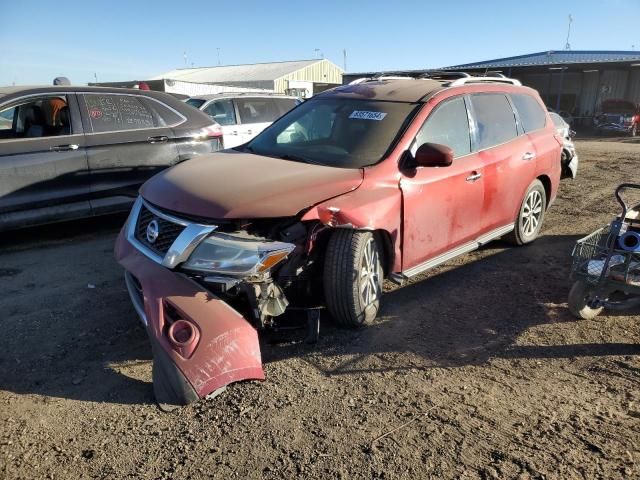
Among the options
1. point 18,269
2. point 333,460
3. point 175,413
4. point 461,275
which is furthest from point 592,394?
point 18,269

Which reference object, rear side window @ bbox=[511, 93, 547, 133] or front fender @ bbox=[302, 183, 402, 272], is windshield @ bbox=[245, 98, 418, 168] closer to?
front fender @ bbox=[302, 183, 402, 272]

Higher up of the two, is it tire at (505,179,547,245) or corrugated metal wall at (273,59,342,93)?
corrugated metal wall at (273,59,342,93)

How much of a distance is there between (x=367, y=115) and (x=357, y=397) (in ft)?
8.00

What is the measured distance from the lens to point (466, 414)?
2854mm

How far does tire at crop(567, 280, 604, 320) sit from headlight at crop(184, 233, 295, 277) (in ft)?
7.83

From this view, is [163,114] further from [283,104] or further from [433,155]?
[433,155]

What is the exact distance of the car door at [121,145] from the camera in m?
5.91

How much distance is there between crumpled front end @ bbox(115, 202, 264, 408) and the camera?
110 inches

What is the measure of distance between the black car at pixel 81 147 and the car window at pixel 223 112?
269cm

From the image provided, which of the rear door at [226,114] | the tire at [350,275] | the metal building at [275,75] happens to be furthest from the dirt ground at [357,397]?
the metal building at [275,75]

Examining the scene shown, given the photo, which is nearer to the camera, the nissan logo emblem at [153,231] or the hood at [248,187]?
the hood at [248,187]

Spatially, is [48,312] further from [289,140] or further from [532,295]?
[532,295]

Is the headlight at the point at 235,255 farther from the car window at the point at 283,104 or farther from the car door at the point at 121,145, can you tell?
the car window at the point at 283,104

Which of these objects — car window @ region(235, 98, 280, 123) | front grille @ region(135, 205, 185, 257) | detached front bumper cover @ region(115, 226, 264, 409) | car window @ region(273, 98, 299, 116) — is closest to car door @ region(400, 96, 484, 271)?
detached front bumper cover @ region(115, 226, 264, 409)
